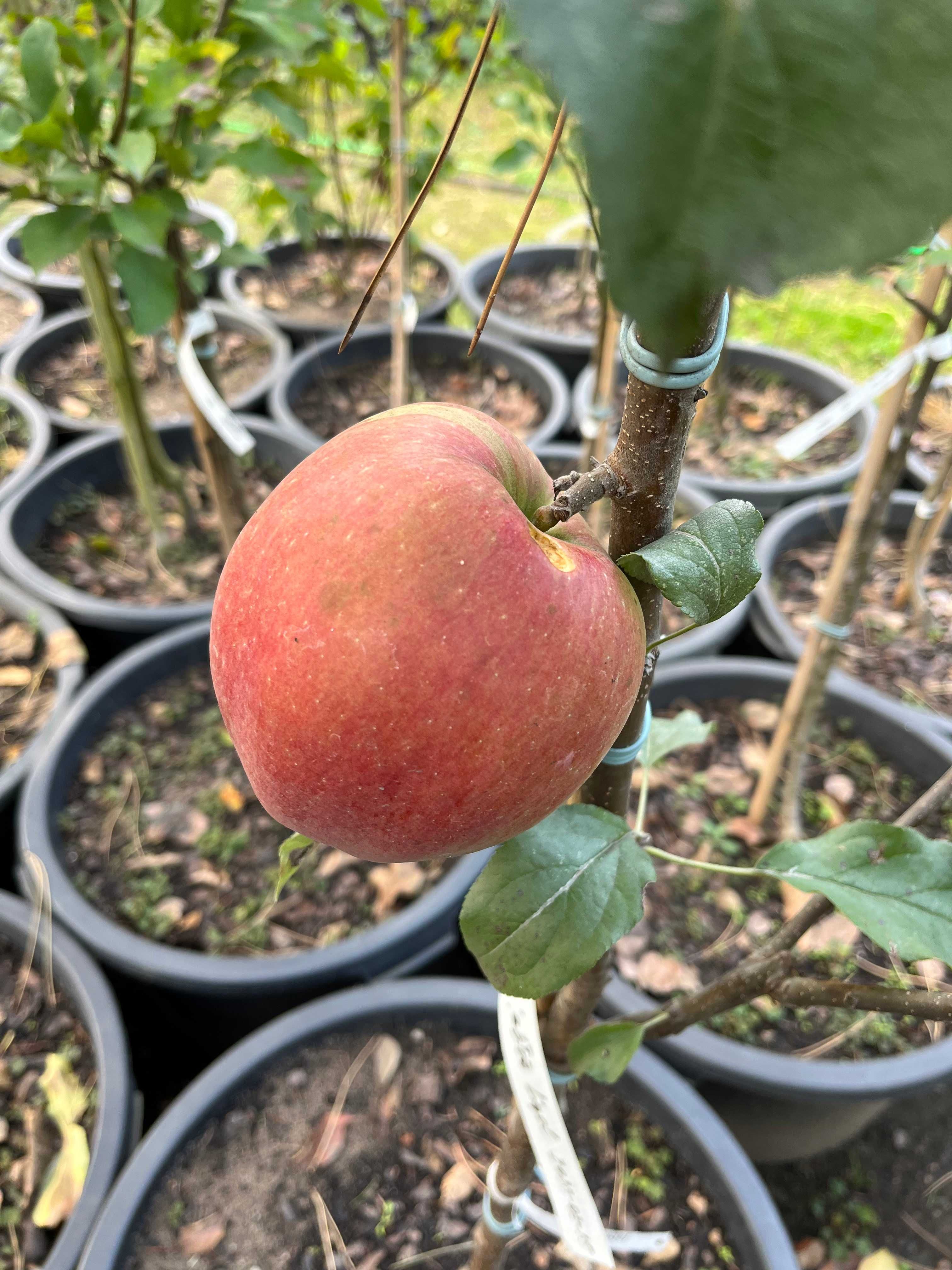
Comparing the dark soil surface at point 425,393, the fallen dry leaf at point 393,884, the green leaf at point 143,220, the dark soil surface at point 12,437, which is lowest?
the fallen dry leaf at point 393,884

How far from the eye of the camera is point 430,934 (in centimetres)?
117

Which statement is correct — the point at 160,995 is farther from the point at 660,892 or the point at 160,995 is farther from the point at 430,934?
the point at 660,892

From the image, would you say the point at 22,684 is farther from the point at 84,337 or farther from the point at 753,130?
the point at 753,130

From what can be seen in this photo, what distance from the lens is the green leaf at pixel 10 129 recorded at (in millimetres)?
935

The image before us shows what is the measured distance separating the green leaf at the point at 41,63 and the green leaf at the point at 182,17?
5.7 inches

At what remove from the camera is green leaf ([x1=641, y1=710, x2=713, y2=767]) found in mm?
709

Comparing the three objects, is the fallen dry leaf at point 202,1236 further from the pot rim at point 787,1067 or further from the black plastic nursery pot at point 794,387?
the black plastic nursery pot at point 794,387

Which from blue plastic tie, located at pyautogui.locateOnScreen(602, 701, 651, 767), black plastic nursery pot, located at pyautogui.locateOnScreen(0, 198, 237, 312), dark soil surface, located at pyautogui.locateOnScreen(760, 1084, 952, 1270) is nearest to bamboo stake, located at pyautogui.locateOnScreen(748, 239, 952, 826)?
dark soil surface, located at pyautogui.locateOnScreen(760, 1084, 952, 1270)

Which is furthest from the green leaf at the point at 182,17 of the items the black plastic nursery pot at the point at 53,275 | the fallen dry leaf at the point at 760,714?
the black plastic nursery pot at the point at 53,275

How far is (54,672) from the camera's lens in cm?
158

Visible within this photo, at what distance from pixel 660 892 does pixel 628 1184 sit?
0.40m

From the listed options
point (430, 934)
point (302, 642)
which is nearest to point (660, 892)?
point (430, 934)

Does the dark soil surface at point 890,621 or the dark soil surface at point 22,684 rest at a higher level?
the dark soil surface at point 890,621

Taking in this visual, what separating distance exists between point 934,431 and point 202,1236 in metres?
2.41
